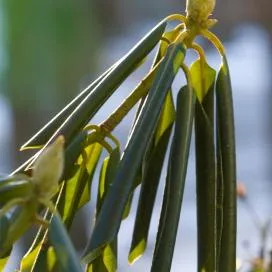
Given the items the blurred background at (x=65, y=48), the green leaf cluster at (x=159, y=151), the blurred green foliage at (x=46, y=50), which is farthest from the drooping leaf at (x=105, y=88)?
the blurred green foliage at (x=46, y=50)

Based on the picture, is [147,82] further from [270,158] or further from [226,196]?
[270,158]

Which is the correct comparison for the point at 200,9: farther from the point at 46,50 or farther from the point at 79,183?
the point at 46,50

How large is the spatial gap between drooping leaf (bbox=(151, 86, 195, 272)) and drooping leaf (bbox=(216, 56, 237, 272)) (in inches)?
1.0

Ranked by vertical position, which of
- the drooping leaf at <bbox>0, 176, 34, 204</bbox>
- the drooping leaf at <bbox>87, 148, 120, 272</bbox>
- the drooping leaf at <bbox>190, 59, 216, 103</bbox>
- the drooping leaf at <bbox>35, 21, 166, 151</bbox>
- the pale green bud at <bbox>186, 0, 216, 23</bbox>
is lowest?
the drooping leaf at <bbox>0, 176, 34, 204</bbox>

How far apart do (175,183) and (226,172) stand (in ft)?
0.16

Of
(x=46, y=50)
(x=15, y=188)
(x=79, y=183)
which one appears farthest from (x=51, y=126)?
(x=46, y=50)

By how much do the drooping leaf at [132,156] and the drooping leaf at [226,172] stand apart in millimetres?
44

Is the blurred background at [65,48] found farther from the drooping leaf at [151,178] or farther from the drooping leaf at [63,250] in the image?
the drooping leaf at [63,250]

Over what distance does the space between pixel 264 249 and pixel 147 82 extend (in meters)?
0.46

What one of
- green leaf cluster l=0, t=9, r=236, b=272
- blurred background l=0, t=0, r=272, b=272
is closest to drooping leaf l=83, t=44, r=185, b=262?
green leaf cluster l=0, t=9, r=236, b=272

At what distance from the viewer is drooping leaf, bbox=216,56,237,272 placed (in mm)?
522

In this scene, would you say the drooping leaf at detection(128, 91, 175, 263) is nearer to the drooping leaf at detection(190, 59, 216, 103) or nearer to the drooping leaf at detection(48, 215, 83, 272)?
the drooping leaf at detection(190, 59, 216, 103)

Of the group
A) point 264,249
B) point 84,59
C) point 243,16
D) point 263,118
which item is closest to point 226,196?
point 264,249

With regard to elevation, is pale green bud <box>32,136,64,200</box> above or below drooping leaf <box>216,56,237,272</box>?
below
